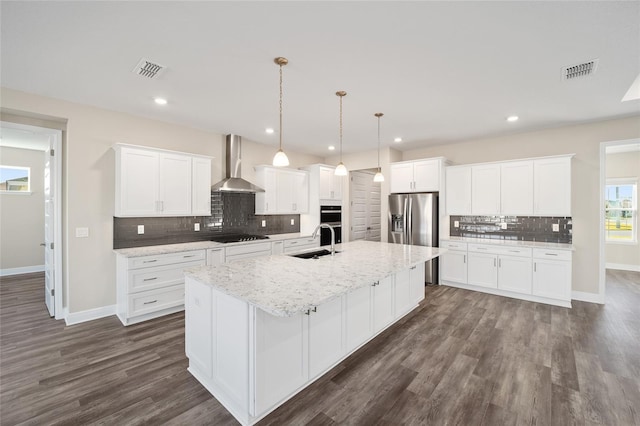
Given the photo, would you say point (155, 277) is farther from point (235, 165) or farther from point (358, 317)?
point (358, 317)

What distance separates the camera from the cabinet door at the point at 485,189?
4703 mm

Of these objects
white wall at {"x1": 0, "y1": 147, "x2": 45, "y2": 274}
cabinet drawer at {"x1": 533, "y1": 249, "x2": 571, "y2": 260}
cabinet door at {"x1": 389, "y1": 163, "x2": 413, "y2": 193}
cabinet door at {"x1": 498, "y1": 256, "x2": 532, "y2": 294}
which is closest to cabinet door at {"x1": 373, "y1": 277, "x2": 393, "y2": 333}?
cabinet door at {"x1": 498, "y1": 256, "x2": 532, "y2": 294}

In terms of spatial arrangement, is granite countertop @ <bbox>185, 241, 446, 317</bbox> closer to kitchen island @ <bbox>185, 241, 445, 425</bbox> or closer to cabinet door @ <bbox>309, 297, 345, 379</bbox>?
kitchen island @ <bbox>185, 241, 445, 425</bbox>

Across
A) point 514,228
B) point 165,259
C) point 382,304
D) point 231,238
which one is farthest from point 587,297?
point 165,259

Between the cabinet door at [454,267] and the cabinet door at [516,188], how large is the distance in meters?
1.06

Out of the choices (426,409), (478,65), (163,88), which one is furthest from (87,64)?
(426,409)

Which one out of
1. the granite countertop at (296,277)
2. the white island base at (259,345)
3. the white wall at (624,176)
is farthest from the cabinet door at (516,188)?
the white wall at (624,176)

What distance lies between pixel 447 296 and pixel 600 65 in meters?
3.41

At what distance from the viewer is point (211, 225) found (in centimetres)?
470

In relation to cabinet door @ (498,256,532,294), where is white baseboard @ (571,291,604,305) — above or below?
below

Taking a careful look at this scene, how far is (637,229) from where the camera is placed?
598 cm

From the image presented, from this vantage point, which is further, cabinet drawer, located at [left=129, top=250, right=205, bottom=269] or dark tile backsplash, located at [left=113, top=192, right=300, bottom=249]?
dark tile backsplash, located at [left=113, top=192, right=300, bottom=249]

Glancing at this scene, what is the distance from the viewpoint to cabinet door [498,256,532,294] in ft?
13.8

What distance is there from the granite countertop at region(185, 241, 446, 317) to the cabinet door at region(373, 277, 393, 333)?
321mm
